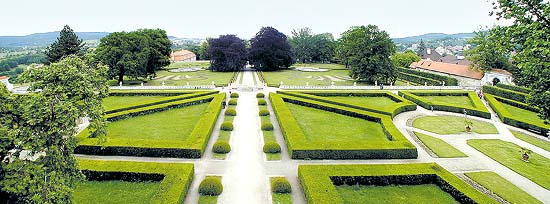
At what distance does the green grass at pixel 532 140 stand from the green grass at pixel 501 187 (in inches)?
425

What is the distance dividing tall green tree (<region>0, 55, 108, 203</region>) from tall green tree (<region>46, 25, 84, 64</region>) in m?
→ 47.9

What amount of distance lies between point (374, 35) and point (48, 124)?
53196 mm

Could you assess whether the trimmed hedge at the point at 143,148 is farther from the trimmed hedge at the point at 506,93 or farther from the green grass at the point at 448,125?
the trimmed hedge at the point at 506,93

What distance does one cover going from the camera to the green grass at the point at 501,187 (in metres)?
17.6

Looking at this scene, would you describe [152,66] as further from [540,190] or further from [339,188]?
[540,190]

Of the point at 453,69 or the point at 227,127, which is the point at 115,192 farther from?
the point at 453,69

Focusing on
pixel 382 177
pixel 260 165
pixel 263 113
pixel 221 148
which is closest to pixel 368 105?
pixel 263 113

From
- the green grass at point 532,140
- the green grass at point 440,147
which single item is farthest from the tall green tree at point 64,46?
the green grass at point 532,140

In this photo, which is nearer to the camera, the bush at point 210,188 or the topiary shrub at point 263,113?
the bush at point 210,188

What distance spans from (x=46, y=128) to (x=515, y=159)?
28.9m

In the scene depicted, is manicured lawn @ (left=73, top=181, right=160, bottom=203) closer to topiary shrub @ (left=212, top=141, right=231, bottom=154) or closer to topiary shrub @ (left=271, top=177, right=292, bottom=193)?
topiary shrub @ (left=212, top=141, right=231, bottom=154)

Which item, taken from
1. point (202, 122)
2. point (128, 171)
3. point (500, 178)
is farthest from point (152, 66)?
point (500, 178)

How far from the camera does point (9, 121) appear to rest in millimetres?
10562

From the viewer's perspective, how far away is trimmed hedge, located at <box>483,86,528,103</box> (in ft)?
143
